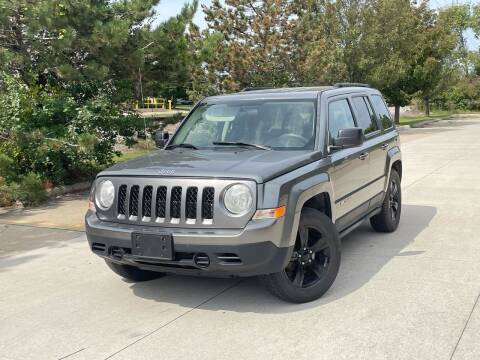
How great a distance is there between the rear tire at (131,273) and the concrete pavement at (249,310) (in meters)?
0.07

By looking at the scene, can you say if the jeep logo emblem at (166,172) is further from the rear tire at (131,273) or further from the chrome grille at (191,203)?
the rear tire at (131,273)

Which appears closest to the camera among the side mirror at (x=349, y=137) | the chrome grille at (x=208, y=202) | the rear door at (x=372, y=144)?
the chrome grille at (x=208, y=202)

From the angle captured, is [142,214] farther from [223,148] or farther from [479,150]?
[479,150]

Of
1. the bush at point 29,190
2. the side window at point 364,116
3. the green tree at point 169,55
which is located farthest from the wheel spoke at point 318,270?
the green tree at point 169,55

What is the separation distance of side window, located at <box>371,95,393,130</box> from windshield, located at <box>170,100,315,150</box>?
1.80m

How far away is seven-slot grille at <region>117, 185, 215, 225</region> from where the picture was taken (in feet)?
14.2

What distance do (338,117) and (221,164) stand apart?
1.80m

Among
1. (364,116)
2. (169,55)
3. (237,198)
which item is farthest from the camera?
(169,55)

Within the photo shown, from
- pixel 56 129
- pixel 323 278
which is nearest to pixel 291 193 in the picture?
pixel 323 278

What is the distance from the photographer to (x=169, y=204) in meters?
4.41

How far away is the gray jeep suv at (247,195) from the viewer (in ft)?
14.0

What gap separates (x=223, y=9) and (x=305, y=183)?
55.8 feet

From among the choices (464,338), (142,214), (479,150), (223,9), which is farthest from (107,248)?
(223,9)

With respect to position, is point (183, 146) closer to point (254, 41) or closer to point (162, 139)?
point (162, 139)
